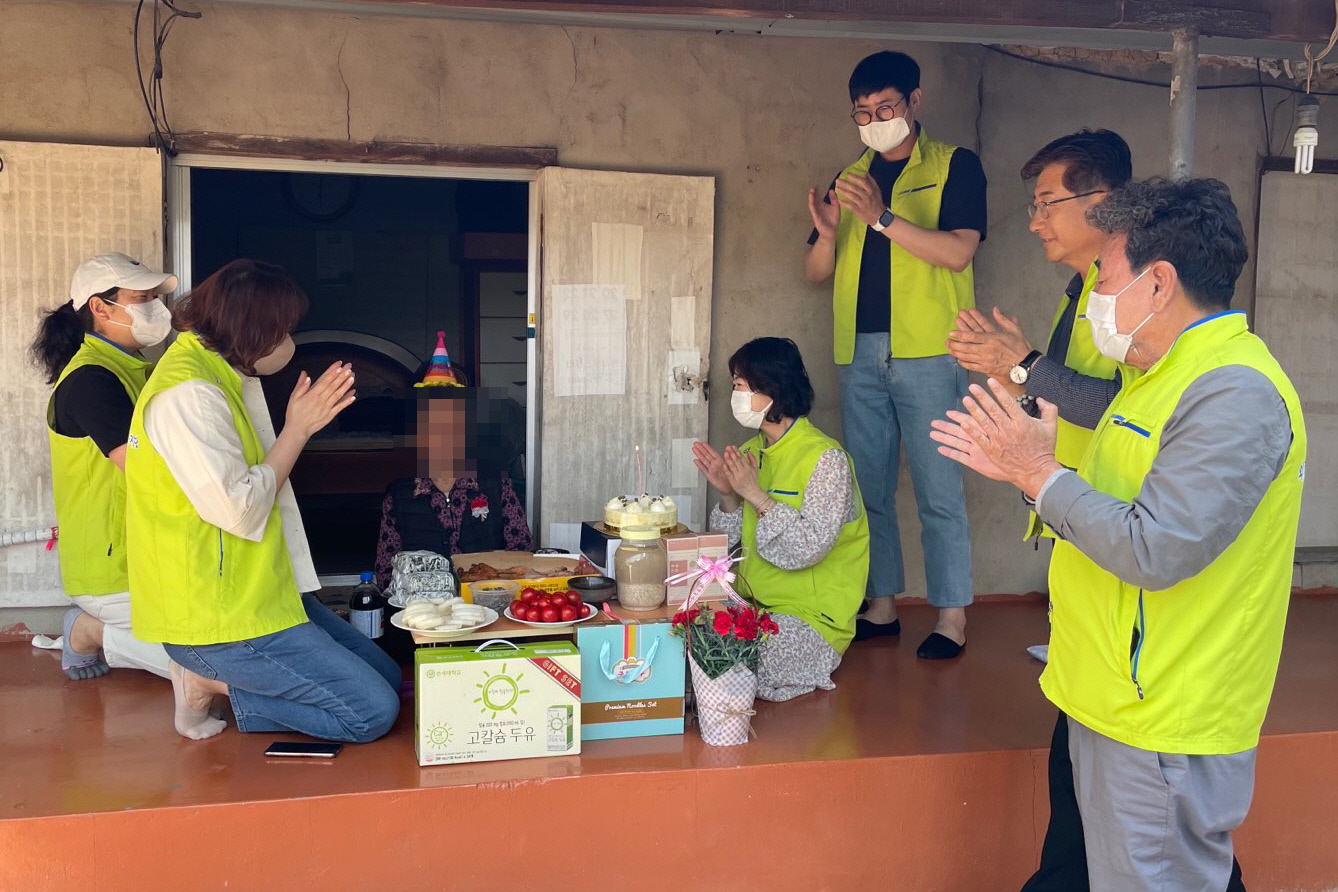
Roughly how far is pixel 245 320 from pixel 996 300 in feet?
11.1

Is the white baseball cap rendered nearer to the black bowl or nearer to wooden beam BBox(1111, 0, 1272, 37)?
the black bowl

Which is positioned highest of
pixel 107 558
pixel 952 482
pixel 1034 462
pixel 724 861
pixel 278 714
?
pixel 1034 462

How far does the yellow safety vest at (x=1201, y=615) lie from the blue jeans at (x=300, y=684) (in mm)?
2084

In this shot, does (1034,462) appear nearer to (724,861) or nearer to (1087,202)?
(1087,202)

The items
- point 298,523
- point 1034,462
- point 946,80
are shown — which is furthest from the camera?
point 946,80

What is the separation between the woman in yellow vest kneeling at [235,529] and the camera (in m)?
3.06

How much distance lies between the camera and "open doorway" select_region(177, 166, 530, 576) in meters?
8.32

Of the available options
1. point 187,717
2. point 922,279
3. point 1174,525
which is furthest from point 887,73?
point 187,717

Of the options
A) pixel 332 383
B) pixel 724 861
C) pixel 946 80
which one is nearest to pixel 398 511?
pixel 332 383

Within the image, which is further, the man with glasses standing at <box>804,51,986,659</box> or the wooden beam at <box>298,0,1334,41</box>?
the man with glasses standing at <box>804,51,986,659</box>

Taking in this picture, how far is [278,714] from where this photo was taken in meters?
3.36

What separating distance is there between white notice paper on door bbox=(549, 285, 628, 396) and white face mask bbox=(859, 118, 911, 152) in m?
1.21

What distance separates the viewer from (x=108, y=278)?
12.5ft

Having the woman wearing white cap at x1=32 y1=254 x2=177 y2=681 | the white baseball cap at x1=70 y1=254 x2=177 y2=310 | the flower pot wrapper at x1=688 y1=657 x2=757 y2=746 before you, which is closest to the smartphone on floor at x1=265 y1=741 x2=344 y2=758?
the woman wearing white cap at x1=32 y1=254 x2=177 y2=681
